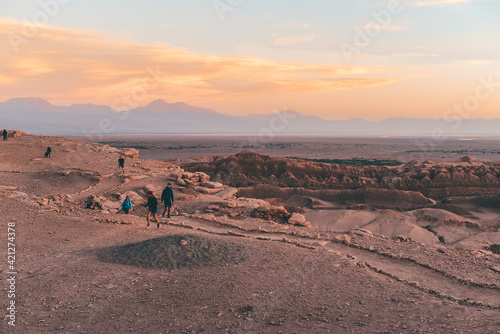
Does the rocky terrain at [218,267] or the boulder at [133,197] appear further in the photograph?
the boulder at [133,197]

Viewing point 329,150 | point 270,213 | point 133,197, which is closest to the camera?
point 270,213

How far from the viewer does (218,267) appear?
31.3 ft

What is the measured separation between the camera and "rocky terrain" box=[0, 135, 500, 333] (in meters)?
7.12

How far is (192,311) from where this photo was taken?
7367mm

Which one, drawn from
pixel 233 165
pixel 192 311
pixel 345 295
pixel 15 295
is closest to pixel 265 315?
pixel 192 311

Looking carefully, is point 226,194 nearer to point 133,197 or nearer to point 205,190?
point 205,190

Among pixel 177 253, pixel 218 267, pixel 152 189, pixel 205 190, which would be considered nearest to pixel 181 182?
pixel 205 190

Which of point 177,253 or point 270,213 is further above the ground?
point 177,253

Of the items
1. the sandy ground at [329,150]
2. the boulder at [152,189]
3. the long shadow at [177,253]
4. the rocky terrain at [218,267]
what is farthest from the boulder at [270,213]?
the sandy ground at [329,150]

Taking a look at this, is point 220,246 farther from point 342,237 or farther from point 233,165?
point 233,165

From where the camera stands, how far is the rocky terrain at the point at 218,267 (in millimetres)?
7117

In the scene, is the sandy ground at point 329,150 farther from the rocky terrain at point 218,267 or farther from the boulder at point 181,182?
the rocky terrain at point 218,267

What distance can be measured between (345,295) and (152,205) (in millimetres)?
8421

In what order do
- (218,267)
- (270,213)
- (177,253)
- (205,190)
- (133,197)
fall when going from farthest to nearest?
(205,190)
(133,197)
(270,213)
(177,253)
(218,267)
